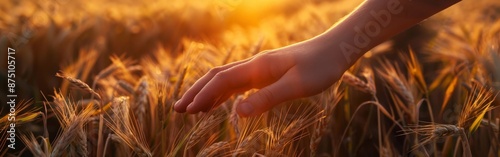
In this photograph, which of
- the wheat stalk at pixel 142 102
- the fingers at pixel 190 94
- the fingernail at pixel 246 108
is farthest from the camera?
the wheat stalk at pixel 142 102

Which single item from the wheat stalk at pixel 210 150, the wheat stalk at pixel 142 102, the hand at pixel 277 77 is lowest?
the wheat stalk at pixel 210 150

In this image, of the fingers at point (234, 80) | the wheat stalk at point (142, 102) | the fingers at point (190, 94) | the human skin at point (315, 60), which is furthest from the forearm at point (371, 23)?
the wheat stalk at point (142, 102)

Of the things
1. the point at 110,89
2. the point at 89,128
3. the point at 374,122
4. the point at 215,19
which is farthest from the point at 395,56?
the point at 215,19

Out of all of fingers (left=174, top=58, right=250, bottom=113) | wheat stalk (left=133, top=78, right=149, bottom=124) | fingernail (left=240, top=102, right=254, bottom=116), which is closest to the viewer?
fingernail (left=240, top=102, right=254, bottom=116)

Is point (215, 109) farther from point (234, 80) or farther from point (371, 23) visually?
point (371, 23)

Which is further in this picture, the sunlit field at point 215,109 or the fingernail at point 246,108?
the sunlit field at point 215,109

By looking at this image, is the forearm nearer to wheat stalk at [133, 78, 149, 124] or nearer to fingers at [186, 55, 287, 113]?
fingers at [186, 55, 287, 113]

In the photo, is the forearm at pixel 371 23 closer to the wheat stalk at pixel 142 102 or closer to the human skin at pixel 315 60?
the human skin at pixel 315 60

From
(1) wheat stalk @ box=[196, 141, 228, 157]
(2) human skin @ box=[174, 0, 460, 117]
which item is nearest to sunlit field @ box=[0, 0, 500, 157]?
(1) wheat stalk @ box=[196, 141, 228, 157]
